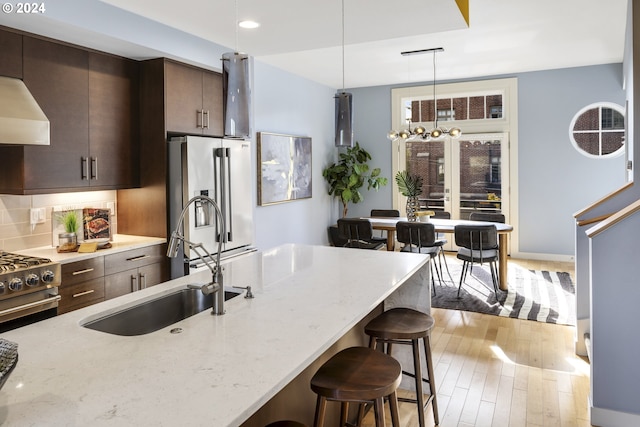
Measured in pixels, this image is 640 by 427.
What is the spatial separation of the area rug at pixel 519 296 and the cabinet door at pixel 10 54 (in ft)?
13.7

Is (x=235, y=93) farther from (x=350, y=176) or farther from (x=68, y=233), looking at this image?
(x=350, y=176)

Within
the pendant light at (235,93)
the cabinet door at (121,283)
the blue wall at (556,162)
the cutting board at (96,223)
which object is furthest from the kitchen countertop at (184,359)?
the blue wall at (556,162)

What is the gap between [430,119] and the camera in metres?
7.96

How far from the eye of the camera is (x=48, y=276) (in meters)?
3.00

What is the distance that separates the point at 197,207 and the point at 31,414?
10.1ft

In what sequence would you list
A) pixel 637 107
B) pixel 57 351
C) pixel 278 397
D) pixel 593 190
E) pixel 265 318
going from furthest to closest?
pixel 593 190 < pixel 637 107 < pixel 278 397 < pixel 265 318 < pixel 57 351

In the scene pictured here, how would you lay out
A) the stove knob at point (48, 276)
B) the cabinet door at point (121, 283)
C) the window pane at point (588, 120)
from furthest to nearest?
the window pane at point (588, 120)
the cabinet door at point (121, 283)
the stove knob at point (48, 276)

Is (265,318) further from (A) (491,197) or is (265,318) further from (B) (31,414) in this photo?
(A) (491,197)

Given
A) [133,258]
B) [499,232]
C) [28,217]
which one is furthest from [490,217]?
[28,217]

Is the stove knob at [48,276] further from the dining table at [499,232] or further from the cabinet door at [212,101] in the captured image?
the dining table at [499,232]

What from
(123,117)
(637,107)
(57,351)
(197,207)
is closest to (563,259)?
(637,107)

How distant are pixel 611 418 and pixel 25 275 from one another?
3.43m

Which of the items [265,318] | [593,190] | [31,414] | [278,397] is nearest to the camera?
[31,414]

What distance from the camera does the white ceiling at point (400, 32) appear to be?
3.28m
